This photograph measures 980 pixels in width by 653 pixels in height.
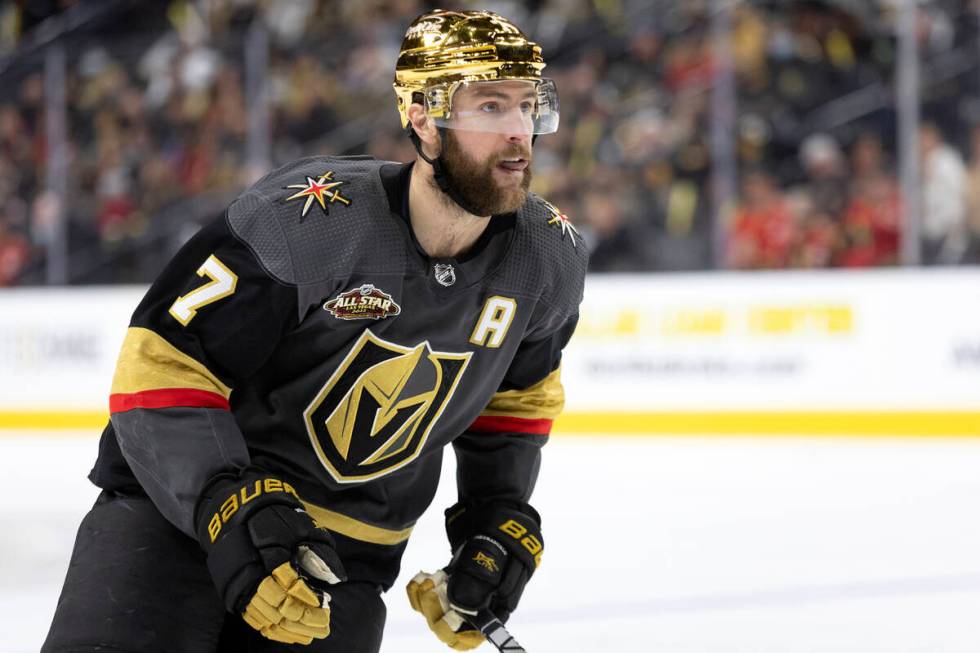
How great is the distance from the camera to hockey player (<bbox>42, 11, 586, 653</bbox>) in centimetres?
170

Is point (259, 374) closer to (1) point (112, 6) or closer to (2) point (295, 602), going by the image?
(2) point (295, 602)

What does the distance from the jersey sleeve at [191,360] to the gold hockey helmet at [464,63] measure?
351 millimetres

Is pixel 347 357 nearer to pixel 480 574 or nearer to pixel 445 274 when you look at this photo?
pixel 445 274

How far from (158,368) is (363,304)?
289 millimetres

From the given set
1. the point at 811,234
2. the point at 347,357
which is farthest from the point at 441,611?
the point at 811,234

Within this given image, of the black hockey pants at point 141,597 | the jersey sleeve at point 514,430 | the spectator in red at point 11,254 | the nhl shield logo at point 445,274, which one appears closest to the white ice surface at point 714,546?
the jersey sleeve at point 514,430

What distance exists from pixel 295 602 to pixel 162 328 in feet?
1.35

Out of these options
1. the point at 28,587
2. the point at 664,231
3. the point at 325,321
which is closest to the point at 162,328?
the point at 325,321

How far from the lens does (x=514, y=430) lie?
2117 mm

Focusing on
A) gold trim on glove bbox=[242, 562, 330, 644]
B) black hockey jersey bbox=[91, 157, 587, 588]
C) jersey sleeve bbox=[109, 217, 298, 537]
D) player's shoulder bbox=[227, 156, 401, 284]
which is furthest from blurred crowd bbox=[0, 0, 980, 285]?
gold trim on glove bbox=[242, 562, 330, 644]

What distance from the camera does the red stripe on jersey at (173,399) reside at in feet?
5.56

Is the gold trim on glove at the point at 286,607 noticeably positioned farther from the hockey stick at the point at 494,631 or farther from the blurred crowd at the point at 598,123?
the blurred crowd at the point at 598,123

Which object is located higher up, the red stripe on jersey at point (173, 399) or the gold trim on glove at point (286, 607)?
the red stripe on jersey at point (173, 399)

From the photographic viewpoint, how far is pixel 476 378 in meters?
1.96
